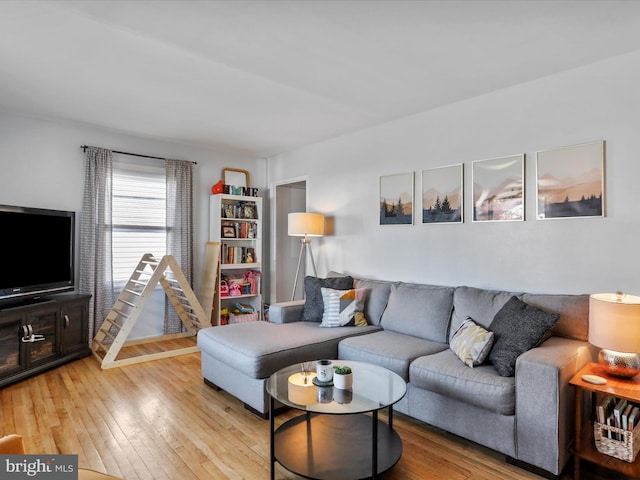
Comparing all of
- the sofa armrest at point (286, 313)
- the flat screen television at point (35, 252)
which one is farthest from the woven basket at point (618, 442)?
the flat screen television at point (35, 252)

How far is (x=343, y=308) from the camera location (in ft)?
11.6

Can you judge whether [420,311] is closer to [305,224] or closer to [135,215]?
[305,224]

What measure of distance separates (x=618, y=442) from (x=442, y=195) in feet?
7.17

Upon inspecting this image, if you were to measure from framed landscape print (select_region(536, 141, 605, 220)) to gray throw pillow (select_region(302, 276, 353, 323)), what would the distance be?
1794 millimetres

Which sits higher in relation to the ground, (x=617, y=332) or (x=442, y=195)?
(x=442, y=195)

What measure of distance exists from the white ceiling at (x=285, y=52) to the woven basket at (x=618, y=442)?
2.24 m

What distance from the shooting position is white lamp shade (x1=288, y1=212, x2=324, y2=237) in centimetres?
436

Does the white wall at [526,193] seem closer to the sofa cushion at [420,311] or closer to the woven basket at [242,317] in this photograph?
the sofa cushion at [420,311]

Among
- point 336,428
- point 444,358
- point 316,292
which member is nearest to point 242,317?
point 316,292

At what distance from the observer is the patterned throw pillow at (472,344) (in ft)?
7.94

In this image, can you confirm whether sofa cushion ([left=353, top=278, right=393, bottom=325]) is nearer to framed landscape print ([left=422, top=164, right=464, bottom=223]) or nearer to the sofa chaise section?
the sofa chaise section

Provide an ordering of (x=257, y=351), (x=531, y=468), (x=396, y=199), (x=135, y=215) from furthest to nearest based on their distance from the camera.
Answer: (x=135, y=215)
(x=396, y=199)
(x=257, y=351)
(x=531, y=468)

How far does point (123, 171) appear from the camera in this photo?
4.54 metres

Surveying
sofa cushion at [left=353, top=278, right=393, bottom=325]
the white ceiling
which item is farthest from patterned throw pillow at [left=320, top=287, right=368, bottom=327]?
the white ceiling
